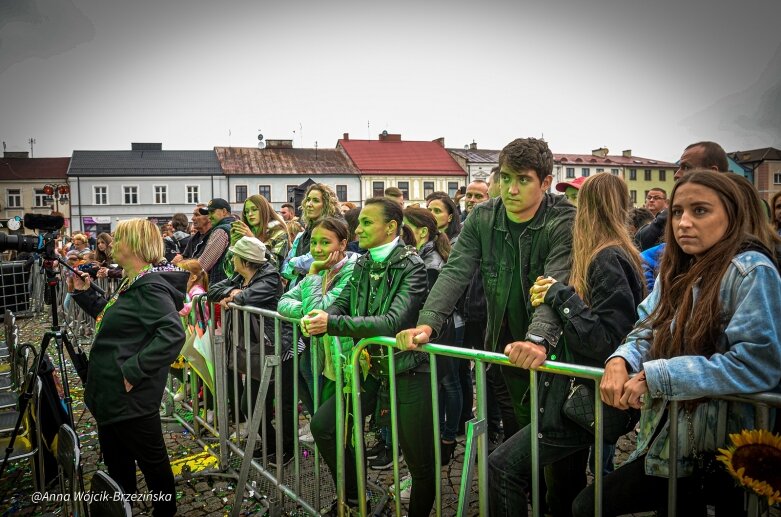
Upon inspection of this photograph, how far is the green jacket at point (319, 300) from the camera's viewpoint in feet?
10.6

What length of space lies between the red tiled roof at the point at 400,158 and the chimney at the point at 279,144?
4.91 metres

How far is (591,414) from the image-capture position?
2.11 m

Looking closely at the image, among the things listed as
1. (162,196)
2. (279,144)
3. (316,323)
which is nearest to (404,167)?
(279,144)

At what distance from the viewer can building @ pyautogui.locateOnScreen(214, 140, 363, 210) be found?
4469cm

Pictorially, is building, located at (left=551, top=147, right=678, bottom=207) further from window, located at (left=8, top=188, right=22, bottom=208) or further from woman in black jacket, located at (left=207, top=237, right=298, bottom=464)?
window, located at (left=8, top=188, right=22, bottom=208)

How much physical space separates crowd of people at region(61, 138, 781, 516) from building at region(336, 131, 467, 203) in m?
43.2

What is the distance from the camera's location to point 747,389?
4.98ft

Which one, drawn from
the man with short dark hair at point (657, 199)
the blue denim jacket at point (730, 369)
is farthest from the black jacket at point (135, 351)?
→ the man with short dark hair at point (657, 199)

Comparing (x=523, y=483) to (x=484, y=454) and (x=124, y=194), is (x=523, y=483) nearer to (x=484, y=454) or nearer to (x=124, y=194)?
(x=484, y=454)

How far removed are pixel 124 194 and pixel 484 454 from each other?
47683 mm

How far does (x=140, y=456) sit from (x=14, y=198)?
54919 mm

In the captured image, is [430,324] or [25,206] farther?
[25,206]

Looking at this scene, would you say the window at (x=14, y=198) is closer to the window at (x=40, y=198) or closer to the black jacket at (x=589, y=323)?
the window at (x=40, y=198)

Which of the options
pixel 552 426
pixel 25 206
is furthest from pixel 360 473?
pixel 25 206
